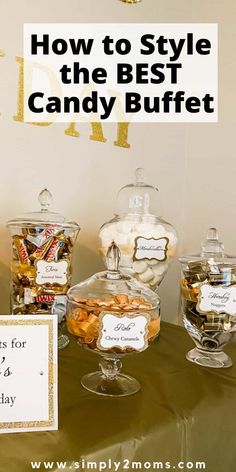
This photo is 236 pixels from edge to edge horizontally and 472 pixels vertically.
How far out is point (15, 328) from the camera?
33.4 inches

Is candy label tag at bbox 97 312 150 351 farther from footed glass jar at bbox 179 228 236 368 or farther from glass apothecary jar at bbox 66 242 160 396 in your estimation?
footed glass jar at bbox 179 228 236 368

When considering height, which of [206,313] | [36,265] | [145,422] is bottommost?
[145,422]

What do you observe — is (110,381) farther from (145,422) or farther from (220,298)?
(220,298)

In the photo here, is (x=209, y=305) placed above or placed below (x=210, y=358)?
above

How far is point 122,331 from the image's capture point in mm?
929

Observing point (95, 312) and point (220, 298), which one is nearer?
point (95, 312)

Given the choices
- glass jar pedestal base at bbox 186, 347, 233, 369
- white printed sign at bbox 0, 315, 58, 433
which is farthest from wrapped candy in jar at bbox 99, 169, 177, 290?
white printed sign at bbox 0, 315, 58, 433

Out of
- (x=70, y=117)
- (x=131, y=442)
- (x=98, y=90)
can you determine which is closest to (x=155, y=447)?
(x=131, y=442)

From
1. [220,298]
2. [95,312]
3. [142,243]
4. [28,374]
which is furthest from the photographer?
[142,243]

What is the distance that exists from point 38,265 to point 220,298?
17.1 inches

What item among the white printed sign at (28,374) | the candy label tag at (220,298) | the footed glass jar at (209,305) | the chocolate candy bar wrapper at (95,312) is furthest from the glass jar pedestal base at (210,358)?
the white printed sign at (28,374)

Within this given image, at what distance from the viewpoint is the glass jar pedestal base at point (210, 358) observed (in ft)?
3.89

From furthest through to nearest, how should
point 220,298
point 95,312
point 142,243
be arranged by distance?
1. point 142,243
2. point 220,298
3. point 95,312

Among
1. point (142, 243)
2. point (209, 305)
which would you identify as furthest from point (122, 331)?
point (142, 243)
